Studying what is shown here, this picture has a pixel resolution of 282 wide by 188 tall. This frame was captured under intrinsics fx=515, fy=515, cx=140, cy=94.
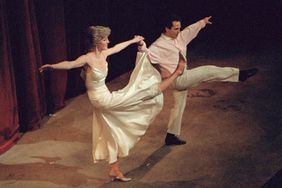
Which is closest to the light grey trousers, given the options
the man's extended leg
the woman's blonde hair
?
the man's extended leg

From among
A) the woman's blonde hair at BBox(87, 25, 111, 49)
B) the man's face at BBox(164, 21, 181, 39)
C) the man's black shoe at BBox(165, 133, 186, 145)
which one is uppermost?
the woman's blonde hair at BBox(87, 25, 111, 49)

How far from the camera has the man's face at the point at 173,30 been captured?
16.6 ft

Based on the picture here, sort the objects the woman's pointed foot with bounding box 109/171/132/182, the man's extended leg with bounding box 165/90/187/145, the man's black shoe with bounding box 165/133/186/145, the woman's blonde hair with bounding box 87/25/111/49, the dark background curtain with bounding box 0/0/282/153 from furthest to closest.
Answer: the dark background curtain with bounding box 0/0/282/153
the man's black shoe with bounding box 165/133/186/145
the man's extended leg with bounding box 165/90/187/145
the woman's pointed foot with bounding box 109/171/132/182
the woman's blonde hair with bounding box 87/25/111/49

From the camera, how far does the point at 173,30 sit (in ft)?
16.7

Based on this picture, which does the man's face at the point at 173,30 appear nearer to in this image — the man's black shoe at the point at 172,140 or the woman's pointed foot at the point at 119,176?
the man's black shoe at the point at 172,140

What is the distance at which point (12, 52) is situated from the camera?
5941mm

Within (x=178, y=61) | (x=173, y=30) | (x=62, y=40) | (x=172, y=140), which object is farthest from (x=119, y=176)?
(x=62, y=40)

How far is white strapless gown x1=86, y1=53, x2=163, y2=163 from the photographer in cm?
457

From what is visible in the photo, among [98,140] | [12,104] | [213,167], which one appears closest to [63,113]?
[12,104]

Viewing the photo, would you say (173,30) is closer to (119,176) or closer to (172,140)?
(172,140)

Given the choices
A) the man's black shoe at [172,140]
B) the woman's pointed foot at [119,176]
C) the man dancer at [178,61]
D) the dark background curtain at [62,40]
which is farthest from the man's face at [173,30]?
the dark background curtain at [62,40]

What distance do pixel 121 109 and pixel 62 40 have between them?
2253mm

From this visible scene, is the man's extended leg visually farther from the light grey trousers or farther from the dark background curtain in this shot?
the dark background curtain

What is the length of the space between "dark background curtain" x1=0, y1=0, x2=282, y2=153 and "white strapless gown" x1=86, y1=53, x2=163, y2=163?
153 cm
